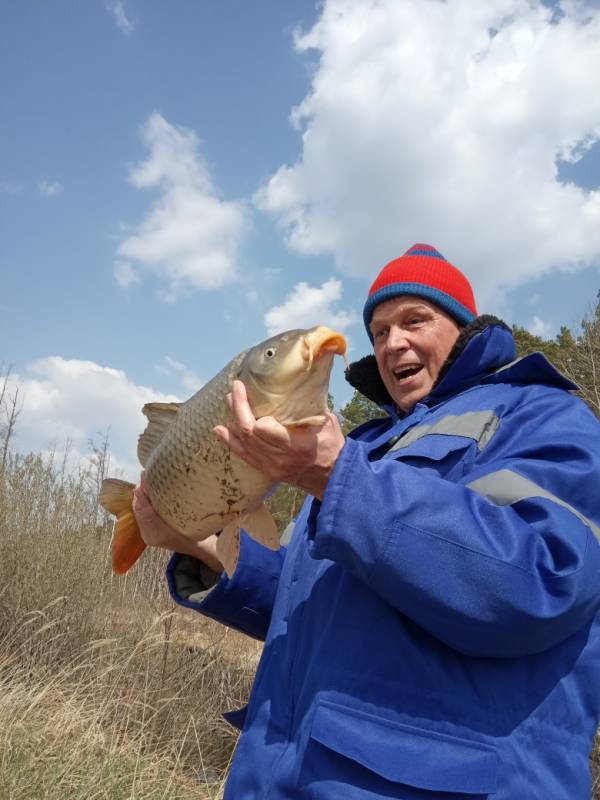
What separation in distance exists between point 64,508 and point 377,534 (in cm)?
801

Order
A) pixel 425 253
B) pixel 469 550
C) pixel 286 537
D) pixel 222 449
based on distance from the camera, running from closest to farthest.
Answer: pixel 469 550
pixel 222 449
pixel 286 537
pixel 425 253

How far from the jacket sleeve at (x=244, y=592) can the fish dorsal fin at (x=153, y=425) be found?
0.55 metres

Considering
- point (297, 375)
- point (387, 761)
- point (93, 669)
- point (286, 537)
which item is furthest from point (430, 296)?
point (93, 669)

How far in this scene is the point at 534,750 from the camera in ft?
5.33

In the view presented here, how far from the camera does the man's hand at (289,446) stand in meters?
1.66

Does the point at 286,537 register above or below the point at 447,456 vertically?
below

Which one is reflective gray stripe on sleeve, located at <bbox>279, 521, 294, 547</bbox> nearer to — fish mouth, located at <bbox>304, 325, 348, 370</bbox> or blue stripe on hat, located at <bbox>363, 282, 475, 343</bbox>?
blue stripe on hat, located at <bbox>363, 282, 475, 343</bbox>

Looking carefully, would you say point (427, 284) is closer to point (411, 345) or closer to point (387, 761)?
point (411, 345)

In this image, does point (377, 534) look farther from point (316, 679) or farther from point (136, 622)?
point (136, 622)

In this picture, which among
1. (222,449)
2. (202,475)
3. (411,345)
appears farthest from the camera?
(411,345)

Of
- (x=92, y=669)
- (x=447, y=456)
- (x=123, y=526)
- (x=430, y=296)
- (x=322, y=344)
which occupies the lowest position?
(x=92, y=669)

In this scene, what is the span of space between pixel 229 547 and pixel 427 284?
5.00 ft

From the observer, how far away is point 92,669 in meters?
7.00

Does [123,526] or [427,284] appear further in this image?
[427,284]
